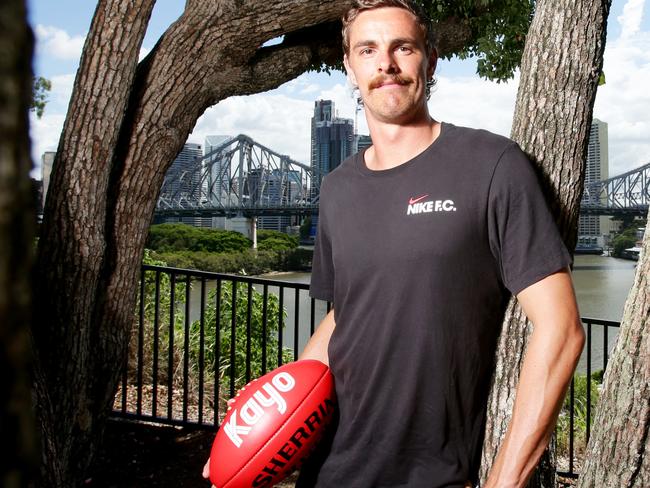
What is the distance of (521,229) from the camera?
1.33 metres

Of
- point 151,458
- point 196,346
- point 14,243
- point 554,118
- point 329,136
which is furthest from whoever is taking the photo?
point 329,136

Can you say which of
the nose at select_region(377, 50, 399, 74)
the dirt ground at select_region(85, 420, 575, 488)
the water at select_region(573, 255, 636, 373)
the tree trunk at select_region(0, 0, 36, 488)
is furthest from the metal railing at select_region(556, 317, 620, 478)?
the water at select_region(573, 255, 636, 373)

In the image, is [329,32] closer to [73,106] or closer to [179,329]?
[73,106]

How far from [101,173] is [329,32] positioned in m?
2.15

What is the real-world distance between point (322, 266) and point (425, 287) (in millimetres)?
512

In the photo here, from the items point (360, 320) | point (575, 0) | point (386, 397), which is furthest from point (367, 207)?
point (575, 0)

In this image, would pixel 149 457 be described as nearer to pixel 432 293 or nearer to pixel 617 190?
pixel 432 293

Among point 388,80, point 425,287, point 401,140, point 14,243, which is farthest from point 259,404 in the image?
point 14,243

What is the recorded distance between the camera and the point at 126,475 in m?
4.05

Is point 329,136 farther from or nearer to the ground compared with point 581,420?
farther from the ground

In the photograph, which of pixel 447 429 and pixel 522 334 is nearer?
pixel 447 429

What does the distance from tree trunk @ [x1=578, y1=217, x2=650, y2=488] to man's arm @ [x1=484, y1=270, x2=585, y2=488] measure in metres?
0.42

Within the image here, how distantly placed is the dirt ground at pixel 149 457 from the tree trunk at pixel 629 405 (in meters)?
2.60

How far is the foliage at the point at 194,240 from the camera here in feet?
46.8
